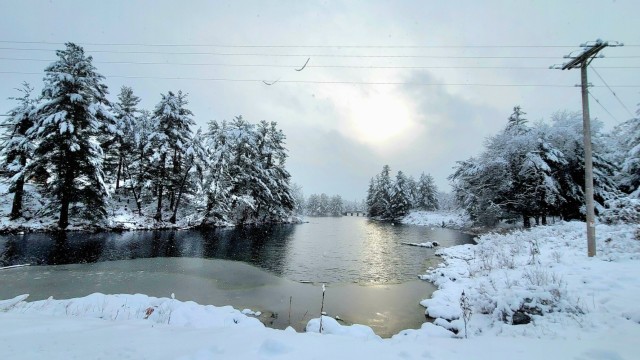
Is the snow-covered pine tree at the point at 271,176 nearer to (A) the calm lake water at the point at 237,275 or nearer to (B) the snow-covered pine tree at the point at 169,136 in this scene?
(B) the snow-covered pine tree at the point at 169,136

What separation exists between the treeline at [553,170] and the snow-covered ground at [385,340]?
19.8 m

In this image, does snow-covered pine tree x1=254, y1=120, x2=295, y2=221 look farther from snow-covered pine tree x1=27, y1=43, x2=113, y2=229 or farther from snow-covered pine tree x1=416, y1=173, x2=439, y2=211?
snow-covered pine tree x1=416, y1=173, x2=439, y2=211

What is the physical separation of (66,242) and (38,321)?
1883cm

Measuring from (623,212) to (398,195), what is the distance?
61.2 m

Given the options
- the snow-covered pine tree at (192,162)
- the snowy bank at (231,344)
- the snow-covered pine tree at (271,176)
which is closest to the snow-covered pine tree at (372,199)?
the snow-covered pine tree at (271,176)

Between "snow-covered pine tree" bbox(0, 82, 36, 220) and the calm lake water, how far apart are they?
5.56 m

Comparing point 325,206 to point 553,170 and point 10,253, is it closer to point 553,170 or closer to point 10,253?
point 553,170

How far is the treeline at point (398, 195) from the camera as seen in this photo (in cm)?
7494

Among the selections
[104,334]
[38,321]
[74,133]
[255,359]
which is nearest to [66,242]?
[74,133]

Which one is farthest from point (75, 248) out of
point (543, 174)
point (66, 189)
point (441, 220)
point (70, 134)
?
point (441, 220)

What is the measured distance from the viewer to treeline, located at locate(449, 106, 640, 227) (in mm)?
25562

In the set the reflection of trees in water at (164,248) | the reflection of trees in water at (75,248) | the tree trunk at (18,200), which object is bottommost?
the reflection of trees in water at (164,248)

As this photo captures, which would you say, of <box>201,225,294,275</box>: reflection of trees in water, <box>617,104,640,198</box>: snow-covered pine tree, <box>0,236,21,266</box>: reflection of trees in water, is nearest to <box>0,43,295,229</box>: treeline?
<box>0,236,21,266</box>: reflection of trees in water

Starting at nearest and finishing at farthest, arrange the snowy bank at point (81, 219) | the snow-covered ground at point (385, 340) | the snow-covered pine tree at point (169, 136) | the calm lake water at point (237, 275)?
the snow-covered ground at point (385, 340), the calm lake water at point (237, 275), the snowy bank at point (81, 219), the snow-covered pine tree at point (169, 136)
